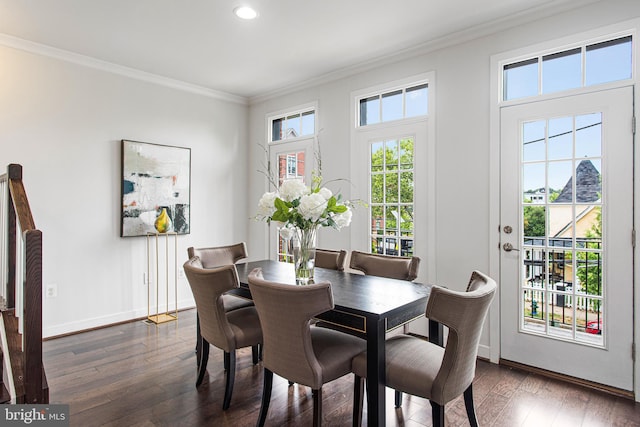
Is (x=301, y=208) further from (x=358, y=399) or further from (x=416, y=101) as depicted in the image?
(x=416, y=101)

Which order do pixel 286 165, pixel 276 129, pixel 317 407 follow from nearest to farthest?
pixel 317 407 → pixel 286 165 → pixel 276 129

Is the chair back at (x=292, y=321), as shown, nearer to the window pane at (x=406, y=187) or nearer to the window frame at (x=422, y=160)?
the window frame at (x=422, y=160)

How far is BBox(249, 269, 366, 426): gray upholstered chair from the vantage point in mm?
1792

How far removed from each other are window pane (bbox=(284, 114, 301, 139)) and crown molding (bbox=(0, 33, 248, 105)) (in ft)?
2.87

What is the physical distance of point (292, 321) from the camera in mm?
1835

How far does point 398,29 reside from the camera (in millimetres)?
3264

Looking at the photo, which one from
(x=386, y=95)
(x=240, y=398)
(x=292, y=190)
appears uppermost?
(x=386, y=95)

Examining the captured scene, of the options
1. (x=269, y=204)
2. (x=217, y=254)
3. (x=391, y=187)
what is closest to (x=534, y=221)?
(x=391, y=187)

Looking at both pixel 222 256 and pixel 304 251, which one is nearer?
pixel 304 251

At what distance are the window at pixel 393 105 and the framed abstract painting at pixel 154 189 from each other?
2.23 m

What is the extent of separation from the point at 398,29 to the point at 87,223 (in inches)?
139

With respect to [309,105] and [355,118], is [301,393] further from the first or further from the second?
[309,105]

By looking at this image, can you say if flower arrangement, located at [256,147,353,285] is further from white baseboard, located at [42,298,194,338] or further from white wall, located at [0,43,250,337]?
white baseboard, located at [42,298,194,338]

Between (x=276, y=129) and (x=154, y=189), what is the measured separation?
5.70ft
